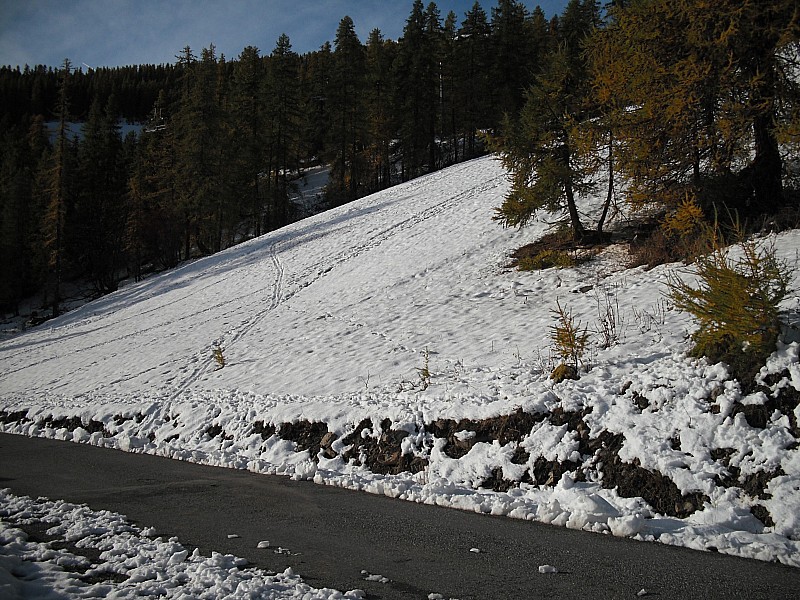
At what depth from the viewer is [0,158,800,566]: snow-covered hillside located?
5.39 meters

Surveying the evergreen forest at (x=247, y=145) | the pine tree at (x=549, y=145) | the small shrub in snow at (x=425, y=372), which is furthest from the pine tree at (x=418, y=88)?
the small shrub in snow at (x=425, y=372)

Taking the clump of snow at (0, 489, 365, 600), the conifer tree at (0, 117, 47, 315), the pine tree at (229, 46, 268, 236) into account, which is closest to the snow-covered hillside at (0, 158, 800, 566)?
the clump of snow at (0, 489, 365, 600)

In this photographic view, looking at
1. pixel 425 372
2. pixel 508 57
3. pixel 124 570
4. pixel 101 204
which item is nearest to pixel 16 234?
pixel 101 204

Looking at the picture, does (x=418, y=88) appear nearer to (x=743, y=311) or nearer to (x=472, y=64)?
(x=472, y=64)

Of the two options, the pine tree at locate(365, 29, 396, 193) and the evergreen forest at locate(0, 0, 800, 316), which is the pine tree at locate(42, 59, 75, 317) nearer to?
the evergreen forest at locate(0, 0, 800, 316)

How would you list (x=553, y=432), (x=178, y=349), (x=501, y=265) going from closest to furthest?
(x=553, y=432)
(x=501, y=265)
(x=178, y=349)

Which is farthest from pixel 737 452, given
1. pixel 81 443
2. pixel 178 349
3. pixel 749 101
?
pixel 178 349

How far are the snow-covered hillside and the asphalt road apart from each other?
1.48 feet

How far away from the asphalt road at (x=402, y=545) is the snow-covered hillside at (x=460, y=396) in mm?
452

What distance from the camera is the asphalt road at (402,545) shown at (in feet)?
12.7

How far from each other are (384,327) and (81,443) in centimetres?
765

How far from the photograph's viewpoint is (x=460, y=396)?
833 cm

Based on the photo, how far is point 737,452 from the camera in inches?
212

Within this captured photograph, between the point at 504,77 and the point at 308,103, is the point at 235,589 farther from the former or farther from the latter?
the point at 308,103
